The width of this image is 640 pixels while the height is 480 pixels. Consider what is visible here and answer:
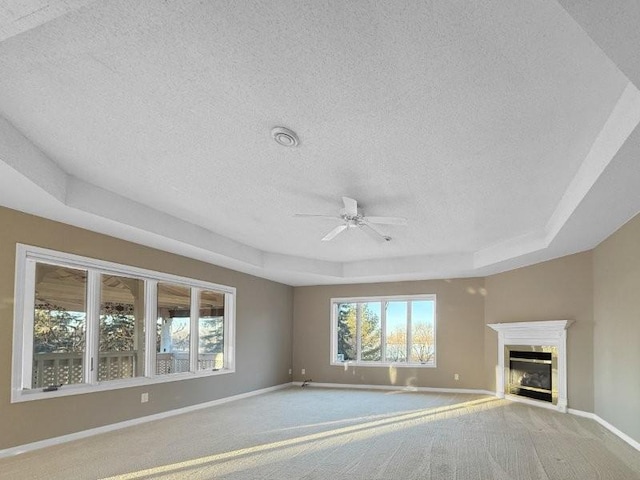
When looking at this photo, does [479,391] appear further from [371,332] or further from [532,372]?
[371,332]

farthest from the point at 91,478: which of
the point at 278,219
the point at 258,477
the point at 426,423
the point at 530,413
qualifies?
the point at 530,413

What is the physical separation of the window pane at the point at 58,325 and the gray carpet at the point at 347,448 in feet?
Answer: 2.53

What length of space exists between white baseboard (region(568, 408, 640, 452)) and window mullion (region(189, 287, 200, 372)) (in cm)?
572

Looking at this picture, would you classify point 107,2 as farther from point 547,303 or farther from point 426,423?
point 547,303

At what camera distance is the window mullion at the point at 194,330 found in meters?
7.59

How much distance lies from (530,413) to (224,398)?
15.8 ft

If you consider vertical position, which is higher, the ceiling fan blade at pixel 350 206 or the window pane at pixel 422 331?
the ceiling fan blade at pixel 350 206

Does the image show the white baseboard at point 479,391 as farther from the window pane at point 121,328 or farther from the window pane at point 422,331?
the window pane at point 121,328

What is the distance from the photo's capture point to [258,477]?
4016 millimetres

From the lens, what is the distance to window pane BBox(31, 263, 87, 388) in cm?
511

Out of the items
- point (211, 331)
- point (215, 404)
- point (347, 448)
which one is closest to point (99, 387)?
point (215, 404)

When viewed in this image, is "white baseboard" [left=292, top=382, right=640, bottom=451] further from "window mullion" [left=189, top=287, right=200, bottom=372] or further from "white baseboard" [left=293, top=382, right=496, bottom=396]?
"window mullion" [left=189, top=287, right=200, bottom=372]

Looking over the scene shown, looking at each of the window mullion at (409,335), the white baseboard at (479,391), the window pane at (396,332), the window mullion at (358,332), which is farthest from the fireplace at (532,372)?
the window mullion at (358,332)

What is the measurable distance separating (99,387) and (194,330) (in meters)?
2.13
